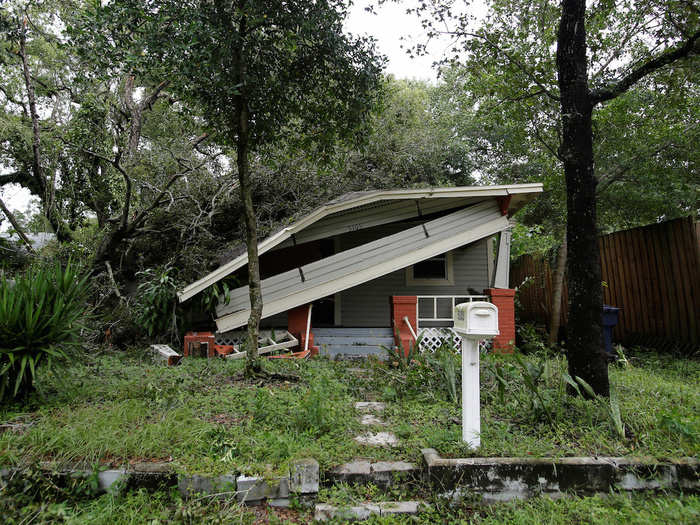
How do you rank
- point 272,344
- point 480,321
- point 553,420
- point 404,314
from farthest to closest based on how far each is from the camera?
point 404,314 < point 272,344 < point 553,420 < point 480,321

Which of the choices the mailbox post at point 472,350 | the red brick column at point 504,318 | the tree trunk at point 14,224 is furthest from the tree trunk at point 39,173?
the red brick column at point 504,318

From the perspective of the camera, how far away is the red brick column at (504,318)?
8.42 meters

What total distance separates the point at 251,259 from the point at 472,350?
3411 millimetres

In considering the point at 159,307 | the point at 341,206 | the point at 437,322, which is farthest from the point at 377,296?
the point at 159,307

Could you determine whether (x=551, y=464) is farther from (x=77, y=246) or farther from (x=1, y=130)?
(x=1, y=130)

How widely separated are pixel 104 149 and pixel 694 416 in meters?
11.8

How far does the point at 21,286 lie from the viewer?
13.5 feet

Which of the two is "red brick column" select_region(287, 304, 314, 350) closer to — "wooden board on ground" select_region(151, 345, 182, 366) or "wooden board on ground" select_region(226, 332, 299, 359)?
"wooden board on ground" select_region(226, 332, 299, 359)

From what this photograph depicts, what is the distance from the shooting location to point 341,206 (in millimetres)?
8094

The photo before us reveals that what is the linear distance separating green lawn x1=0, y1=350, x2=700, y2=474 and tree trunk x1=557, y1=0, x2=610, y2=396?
470 mm

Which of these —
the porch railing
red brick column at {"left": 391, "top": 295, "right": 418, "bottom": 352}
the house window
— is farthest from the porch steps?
the house window

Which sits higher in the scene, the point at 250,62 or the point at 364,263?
the point at 250,62

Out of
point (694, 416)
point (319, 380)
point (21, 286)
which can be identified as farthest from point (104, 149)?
point (694, 416)

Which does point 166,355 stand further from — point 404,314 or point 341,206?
point 404,314
